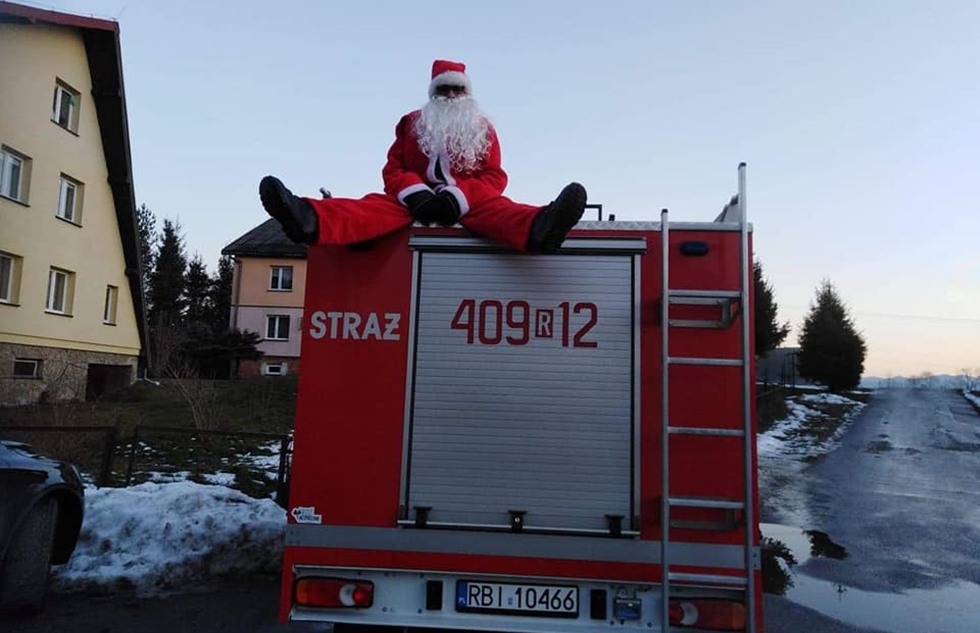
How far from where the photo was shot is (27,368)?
17672mm

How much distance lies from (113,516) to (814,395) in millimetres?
32376

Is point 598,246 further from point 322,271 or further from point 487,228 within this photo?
point 322,271

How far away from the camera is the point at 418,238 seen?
348cm

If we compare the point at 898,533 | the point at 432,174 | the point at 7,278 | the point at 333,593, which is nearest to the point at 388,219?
the point at 432,174

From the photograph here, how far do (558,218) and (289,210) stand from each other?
1.12 meters

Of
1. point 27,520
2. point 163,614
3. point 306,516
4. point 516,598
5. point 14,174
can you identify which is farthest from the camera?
point 14,174

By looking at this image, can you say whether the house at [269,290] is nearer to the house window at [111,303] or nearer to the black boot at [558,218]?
the house window at [111,303]

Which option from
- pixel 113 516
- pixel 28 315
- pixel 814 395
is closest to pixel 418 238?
pixel 113 516

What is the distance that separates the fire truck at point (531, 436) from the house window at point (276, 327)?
32439mm

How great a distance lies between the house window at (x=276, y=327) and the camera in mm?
34656

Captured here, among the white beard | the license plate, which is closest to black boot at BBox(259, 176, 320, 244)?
the white beard

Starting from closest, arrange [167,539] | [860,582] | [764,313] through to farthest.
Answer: [167,539], [860,582], [764,313]

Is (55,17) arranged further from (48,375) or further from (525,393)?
(525,393)

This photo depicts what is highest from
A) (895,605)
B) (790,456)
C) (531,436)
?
(531,436)
